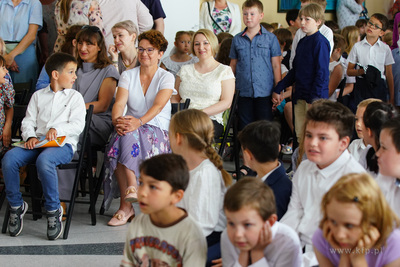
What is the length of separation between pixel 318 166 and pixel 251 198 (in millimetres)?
556

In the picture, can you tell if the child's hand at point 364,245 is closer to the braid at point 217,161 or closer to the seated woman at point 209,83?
the braid at point 217,161

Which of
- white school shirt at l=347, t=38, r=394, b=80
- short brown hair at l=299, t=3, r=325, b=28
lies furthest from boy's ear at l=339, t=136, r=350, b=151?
white school shirt at l=347, t=38, r=394, b=80

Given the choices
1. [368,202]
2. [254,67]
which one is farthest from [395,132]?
[254,67]

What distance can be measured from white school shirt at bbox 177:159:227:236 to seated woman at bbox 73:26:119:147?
5.71 feet

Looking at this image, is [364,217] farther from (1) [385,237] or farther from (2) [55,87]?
(2) [55,87]

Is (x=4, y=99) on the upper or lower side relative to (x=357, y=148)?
upper

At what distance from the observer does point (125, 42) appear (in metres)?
4.39

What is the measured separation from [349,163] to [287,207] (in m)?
0.33

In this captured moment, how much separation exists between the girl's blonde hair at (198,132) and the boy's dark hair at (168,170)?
454mm

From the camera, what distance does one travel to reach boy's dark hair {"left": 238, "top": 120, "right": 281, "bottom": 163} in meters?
2.50

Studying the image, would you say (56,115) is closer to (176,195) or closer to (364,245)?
(176,195)

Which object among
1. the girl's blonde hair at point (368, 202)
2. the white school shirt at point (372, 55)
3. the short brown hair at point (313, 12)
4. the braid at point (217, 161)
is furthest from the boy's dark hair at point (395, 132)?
the white school shirt at point (372, 55)

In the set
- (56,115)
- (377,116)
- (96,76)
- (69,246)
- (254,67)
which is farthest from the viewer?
(254,67)

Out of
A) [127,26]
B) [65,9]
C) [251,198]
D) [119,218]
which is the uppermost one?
[65,9]
